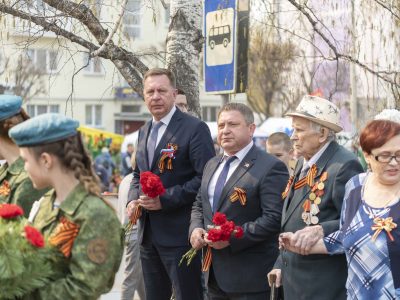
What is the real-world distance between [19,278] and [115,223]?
495 millimetres

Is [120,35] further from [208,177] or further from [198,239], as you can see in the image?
[198,239]

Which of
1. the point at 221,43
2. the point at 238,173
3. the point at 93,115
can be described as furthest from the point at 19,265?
the point at 93,115

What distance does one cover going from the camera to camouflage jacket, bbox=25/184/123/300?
11.9ft

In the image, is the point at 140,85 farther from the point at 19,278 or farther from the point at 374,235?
the point at 19,278

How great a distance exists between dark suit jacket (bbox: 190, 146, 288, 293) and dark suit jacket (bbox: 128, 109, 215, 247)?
449mm

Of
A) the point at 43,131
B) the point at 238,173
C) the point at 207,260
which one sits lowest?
the point at 207,260

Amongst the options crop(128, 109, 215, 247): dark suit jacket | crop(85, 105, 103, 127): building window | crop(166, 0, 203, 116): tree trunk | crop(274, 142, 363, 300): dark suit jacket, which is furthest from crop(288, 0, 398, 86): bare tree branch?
crop(85, 105, 103, 127): building window

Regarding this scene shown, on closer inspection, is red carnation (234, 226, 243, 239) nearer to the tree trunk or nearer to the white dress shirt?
the white dress shirt

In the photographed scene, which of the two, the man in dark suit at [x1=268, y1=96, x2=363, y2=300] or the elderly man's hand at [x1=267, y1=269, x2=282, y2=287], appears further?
the elderly man's hand at [x1=267, y1=269, x2=282, y2=287]

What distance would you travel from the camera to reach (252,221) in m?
5.98

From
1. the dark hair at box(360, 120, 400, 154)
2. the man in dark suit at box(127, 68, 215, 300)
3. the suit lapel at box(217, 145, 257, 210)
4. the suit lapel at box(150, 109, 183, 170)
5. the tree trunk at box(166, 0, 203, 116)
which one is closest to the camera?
the dark hair at box(360, 120, 400, 154)

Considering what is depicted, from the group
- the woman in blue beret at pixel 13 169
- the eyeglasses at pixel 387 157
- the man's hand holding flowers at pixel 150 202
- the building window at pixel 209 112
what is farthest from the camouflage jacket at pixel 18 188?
the building window at pixel 209 112

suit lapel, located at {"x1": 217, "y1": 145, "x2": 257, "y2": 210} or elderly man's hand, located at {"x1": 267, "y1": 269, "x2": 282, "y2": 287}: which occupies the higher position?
suit lapel, located at {"x1": 217, "y1": 145, "x2": 257, "y2": 210}

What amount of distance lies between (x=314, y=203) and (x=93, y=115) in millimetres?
43384
